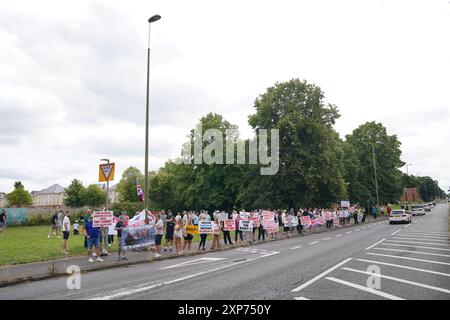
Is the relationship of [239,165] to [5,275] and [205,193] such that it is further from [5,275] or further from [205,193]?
[5,275]

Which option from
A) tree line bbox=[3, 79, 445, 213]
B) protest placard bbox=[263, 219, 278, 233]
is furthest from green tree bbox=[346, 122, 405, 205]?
protest placard bbox=[263, 219, 278, 233]

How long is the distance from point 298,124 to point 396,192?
3364 centimetres

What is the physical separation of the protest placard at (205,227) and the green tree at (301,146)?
70.2 feet

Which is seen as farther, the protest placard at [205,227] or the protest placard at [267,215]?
the protest placard at [267,215]

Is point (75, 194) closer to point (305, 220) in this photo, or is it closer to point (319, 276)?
point (305, 220)

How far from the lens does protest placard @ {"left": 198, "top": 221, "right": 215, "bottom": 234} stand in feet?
67.2

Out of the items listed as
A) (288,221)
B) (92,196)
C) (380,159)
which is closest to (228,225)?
(288,221)

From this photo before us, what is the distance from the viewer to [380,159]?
6762 cm

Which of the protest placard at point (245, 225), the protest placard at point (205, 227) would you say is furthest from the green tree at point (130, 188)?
the protest placard at point (205, 227)

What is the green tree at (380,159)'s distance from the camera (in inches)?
2589

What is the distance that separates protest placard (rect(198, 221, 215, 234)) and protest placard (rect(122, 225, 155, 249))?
2.53 metres

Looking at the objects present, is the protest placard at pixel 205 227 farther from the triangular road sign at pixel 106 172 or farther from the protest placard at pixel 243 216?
the triangular road sign at pixel 106 172

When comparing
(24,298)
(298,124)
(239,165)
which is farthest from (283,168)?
(24,298)

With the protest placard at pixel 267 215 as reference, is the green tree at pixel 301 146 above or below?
above
